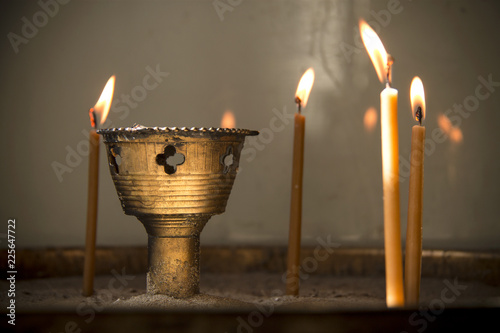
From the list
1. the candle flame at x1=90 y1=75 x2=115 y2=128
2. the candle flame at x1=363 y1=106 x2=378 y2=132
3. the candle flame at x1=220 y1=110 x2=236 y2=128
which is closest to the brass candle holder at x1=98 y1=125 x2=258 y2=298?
the candle flame at x1=90 y1=75 x2=115 y2=128

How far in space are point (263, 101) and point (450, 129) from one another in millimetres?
532

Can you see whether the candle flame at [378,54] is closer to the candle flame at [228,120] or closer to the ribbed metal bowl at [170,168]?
the ribbed metal bowl at [170,168]

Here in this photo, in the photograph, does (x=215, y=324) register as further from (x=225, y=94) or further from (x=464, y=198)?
(x=464, y=198)

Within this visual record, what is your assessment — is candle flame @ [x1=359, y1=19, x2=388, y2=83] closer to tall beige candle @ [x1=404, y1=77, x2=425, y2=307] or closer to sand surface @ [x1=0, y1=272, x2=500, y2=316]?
tall beige candle @ [x1=404, y1=77, x2=425, y2=307]

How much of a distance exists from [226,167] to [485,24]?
3.54 ft

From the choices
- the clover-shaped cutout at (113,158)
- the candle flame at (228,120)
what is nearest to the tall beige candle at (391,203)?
the clover-shaped cutout at (113,158)

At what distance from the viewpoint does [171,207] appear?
93 cm

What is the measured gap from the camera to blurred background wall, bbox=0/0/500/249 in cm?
167

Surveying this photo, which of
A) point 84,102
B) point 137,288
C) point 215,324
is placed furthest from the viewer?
point 84,102

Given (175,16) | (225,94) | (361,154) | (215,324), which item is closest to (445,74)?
(361,154)

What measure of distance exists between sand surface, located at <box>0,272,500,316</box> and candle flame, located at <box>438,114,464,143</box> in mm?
520

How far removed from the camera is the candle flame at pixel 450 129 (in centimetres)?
167

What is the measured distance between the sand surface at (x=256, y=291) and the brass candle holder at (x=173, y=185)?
0.18ft

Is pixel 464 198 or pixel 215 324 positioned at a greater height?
pixel 464 198
